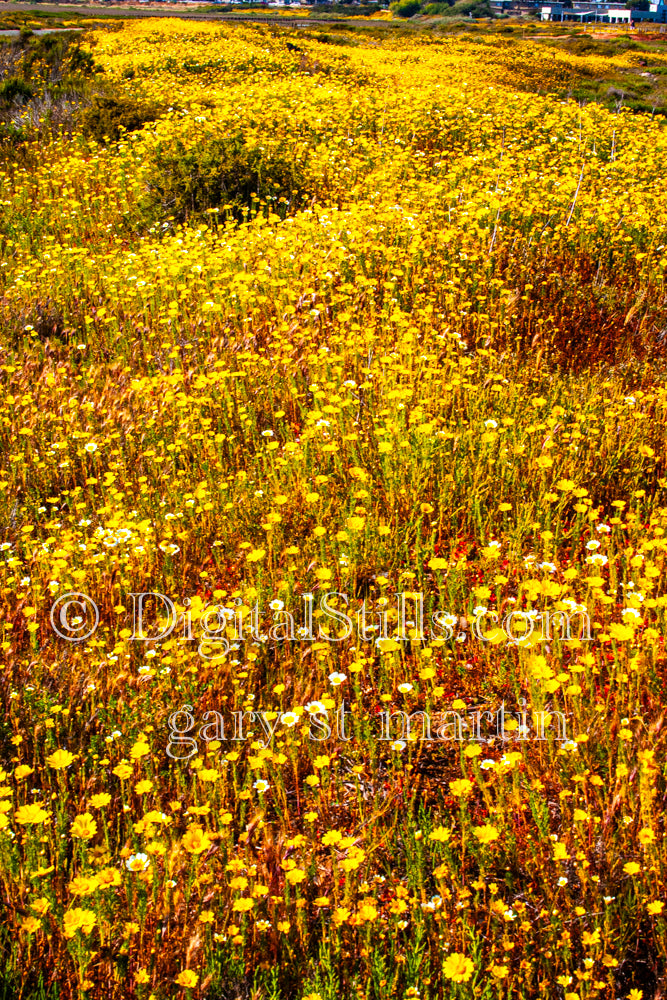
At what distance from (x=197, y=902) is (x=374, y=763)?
752 millimetres

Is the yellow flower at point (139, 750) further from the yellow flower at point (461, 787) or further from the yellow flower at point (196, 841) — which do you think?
the yellow flower at point (461, 787)

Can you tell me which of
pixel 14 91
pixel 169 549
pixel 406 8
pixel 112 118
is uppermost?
pixel 406 8

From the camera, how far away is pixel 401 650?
10.1 ft

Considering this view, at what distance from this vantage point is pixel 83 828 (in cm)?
228

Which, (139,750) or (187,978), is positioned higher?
(139,750)

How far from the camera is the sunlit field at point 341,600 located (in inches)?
85.2

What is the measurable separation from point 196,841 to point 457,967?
30.0 inches

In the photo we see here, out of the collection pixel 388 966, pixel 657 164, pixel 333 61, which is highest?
pixel 333 61

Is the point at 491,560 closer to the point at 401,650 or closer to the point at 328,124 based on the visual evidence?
the point at 401,650

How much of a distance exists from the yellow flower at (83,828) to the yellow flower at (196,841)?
267 millimetres

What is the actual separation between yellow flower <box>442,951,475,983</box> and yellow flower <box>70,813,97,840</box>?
3.35 ft

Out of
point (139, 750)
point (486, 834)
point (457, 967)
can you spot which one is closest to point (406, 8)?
point (139, 750)

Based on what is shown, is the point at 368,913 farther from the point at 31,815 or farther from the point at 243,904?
the point at 31,815

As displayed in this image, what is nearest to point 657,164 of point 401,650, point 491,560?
point 491,560
